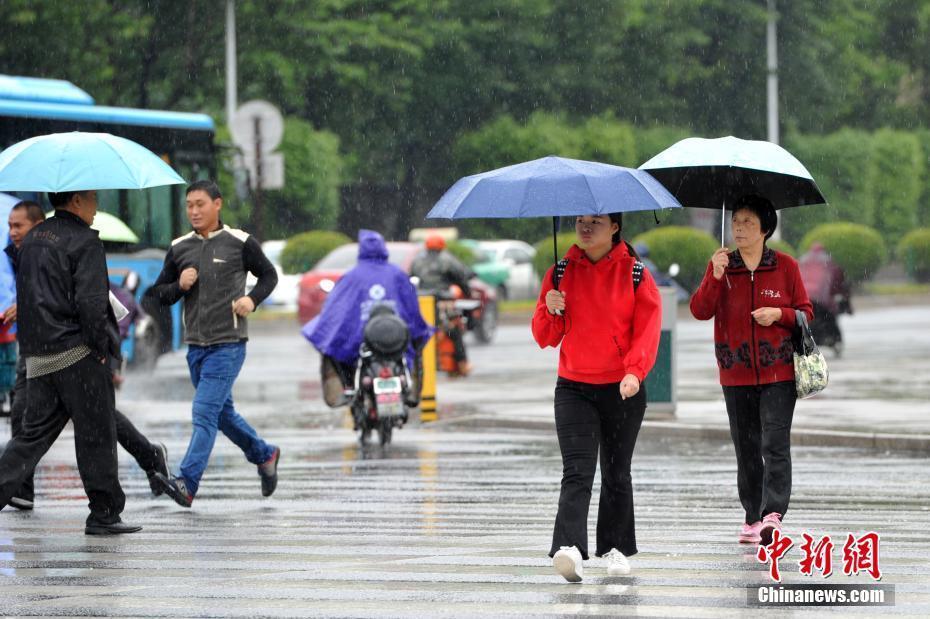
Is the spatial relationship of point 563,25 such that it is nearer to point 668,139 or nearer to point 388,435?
point 668,139

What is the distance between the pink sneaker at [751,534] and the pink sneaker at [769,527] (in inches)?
5.1

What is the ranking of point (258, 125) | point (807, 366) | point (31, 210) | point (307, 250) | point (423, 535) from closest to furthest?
point (807, 366)
point (423, 535)
point (31, 210)
point (258, 125)
point (307, 250)

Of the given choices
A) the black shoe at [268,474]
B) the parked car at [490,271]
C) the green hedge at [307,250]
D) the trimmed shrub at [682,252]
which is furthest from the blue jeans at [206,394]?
the parked car at [490,271]

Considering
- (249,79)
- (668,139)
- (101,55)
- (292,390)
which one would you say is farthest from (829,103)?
(292,390)

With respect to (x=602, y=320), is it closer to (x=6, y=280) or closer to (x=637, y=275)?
(x=637, y=275)

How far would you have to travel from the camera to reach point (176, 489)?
1039cm

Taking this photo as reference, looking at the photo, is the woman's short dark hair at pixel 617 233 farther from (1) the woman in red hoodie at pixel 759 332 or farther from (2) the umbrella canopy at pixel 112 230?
(2) the umbrella canopy at pixel 112 230

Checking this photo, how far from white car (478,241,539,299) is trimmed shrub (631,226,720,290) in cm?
316

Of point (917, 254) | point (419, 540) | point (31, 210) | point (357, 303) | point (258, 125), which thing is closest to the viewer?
point (419, 540)

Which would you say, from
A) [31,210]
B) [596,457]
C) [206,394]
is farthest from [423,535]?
[31,210]

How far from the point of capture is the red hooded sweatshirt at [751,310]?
341 inches

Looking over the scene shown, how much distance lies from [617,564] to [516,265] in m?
41.3

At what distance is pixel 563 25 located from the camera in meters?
59.2

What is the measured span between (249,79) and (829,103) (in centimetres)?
2592
